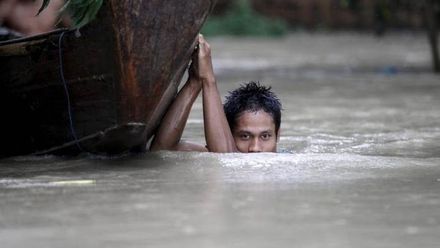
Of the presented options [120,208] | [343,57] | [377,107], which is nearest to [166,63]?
[120,208]

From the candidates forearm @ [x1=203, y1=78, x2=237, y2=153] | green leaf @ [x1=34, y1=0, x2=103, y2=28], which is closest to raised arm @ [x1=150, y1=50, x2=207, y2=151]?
forearm @ [x1=203, y1=78, x2=237, y2=153]

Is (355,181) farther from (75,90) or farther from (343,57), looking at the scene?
(343,57)

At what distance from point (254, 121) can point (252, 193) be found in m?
1.46

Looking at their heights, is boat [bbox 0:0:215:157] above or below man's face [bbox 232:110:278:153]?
above

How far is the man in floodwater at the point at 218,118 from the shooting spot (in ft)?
22.4

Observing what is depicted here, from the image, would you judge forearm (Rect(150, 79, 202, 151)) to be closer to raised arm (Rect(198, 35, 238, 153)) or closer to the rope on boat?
raised arm (Rect(198, 35, 238, 153))

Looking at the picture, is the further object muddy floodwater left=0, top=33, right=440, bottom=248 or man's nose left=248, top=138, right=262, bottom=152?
man's nose left=248, top=138, right=262, bottom=152

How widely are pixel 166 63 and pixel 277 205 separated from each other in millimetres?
1525

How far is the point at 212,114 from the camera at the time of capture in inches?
269

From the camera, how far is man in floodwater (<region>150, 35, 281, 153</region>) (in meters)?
6.82

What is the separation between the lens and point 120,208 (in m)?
5.15

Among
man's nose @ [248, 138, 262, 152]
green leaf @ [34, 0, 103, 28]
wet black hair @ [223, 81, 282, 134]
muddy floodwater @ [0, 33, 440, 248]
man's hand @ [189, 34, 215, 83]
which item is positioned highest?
green leaf @ [34, 0, 103, 28]

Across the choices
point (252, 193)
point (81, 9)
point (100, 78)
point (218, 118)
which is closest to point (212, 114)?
point (218, 118)

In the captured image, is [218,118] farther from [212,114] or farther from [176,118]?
[176,118]
